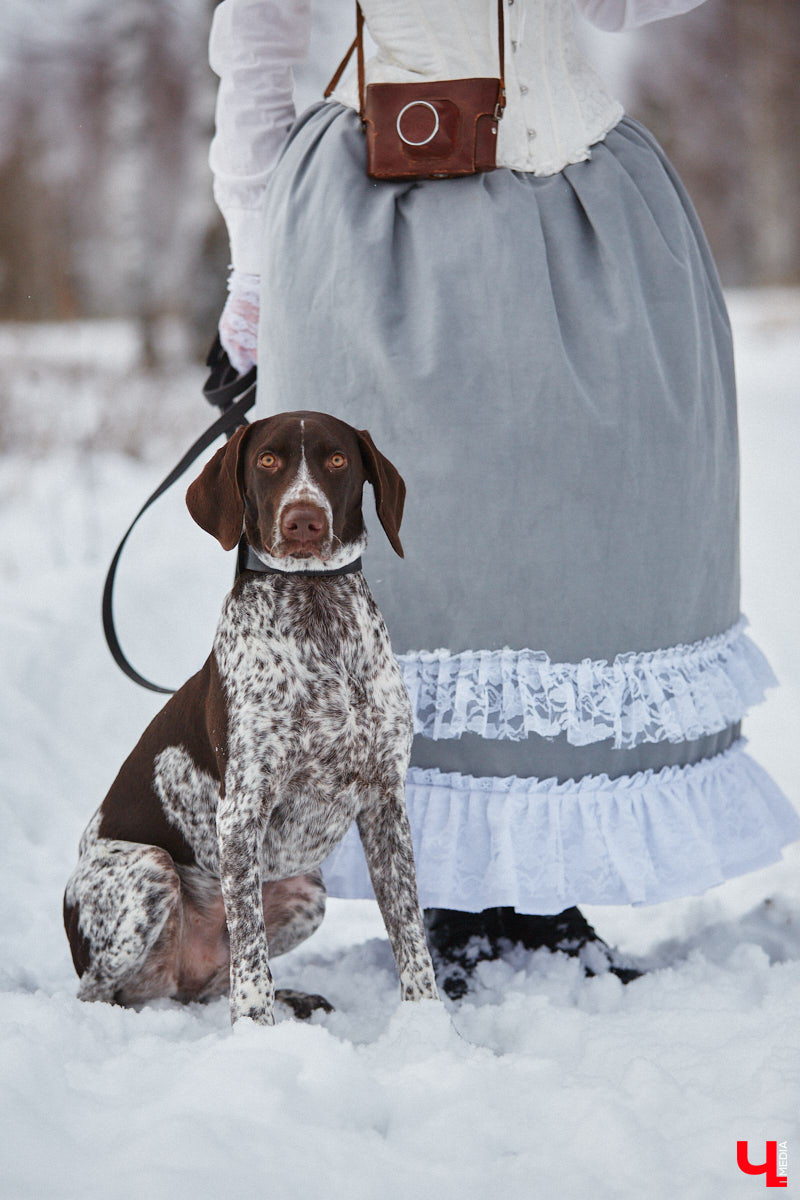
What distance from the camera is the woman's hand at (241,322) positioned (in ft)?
7.41

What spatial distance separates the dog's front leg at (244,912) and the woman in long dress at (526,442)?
0.39 metres

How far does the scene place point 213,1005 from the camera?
194 cm

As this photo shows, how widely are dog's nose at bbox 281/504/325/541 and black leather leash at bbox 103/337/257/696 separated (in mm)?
667

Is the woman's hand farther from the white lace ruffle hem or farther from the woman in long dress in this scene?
the white lace ruffle hem

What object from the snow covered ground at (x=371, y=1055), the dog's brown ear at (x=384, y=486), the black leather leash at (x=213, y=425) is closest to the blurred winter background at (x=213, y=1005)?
the snow covered ground at (x=371, y=1055)

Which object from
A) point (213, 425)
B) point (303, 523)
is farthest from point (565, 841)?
point (213, 425)

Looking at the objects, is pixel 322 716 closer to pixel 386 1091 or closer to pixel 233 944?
pixel 233 944

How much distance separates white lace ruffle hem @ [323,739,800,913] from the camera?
76.1 inches

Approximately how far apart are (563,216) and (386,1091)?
1479 mm

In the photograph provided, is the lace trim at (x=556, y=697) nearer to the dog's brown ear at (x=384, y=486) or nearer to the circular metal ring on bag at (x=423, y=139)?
the dog's brown ear at (x=384, y=486)

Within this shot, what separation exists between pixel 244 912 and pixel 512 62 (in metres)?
1.59

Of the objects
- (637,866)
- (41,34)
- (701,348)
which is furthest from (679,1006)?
(41,34)

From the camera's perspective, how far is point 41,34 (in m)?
8.87

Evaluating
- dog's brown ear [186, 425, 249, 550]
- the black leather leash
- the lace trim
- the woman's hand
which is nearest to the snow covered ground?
the lace trim
